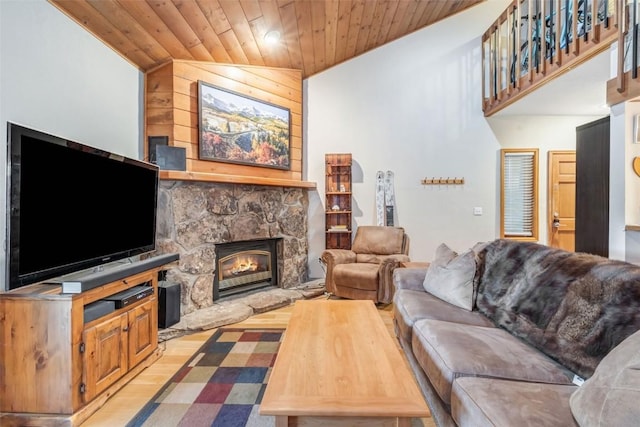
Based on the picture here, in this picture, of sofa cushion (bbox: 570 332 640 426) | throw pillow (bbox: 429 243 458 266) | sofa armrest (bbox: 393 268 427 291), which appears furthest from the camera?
sofa armrest (bbox: 393 268 427 291)

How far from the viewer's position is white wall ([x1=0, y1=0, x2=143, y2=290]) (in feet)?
6.41

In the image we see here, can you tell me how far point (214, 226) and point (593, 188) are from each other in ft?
12.6

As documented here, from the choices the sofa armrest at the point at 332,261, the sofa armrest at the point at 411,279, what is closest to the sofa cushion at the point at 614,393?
the sofa armrest at the point at 411,279

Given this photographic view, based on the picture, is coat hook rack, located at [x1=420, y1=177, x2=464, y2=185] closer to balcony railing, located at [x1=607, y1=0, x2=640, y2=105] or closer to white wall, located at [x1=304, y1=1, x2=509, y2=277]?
white wall, located at [x1=304, y1=1, x2=509, y2=277]

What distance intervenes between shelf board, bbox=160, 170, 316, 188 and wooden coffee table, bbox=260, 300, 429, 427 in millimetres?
1991

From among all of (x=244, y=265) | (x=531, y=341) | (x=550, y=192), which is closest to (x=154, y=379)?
(x=244, y=265)

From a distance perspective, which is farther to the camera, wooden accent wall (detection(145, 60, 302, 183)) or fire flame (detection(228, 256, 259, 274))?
fire flame (detection(228, 256, 259, 274))

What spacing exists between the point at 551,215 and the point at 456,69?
249 cm

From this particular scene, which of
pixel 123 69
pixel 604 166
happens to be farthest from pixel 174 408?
pixel 604 166

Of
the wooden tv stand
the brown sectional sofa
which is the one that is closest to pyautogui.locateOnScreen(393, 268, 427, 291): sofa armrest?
the brown sectional sofa

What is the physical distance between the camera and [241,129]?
3.79 meters

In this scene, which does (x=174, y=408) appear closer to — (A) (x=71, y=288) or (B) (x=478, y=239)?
(A) (x=71, y=288)

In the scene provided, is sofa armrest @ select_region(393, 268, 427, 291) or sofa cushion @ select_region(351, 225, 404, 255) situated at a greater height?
sofa cushion @ select_region(351, 225, 404, 255)

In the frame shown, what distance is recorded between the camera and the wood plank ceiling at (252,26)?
Result: 2654 mm
